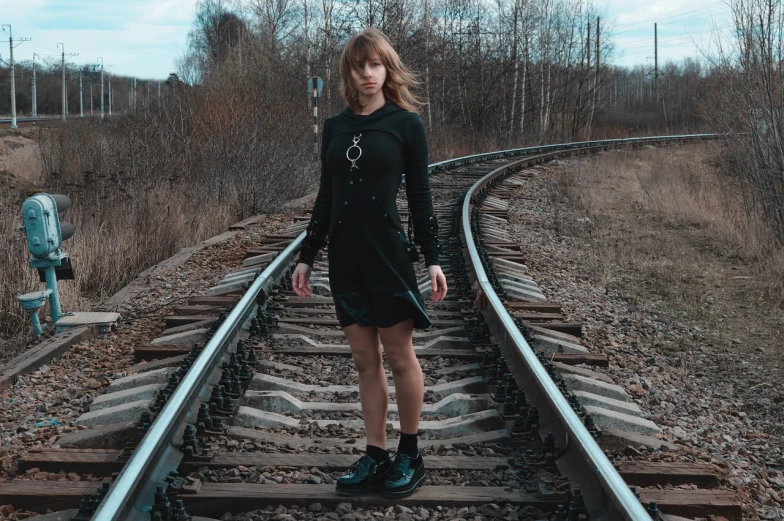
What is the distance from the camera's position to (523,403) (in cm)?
403

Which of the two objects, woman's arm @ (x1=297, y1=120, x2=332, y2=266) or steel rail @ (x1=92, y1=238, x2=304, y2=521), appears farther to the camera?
woman's arm @ (x1=297, y1=120, x2=332, y2=266)

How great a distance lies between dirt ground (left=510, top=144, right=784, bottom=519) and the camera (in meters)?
4.23

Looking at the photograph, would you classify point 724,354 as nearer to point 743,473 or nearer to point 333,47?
point 743,473

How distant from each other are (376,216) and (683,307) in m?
4.89

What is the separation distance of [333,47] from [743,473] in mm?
25507

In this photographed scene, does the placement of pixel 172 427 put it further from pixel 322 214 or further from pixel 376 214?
pixel 376 214

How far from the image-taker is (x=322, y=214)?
3.23 meters

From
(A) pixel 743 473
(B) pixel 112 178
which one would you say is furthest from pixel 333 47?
(A) pixel 743 473

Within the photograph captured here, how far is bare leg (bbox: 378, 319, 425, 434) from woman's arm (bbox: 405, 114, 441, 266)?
0.27 meters

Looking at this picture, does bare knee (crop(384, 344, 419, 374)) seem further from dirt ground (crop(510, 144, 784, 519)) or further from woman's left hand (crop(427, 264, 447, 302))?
dirt ground (crop(510, 144, 784, 519))

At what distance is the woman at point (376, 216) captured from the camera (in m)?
3.04

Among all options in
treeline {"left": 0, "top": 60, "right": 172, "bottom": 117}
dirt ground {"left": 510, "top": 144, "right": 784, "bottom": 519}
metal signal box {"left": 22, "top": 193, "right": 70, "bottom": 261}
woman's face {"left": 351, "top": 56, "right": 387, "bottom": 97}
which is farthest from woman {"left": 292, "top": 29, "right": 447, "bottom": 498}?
treeline {"left": 0, "top": 60, "right": 172, "bottom": 117}

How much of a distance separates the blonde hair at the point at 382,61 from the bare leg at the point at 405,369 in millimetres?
781

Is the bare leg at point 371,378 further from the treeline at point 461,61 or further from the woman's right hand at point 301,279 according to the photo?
the treeline at point 461,61
